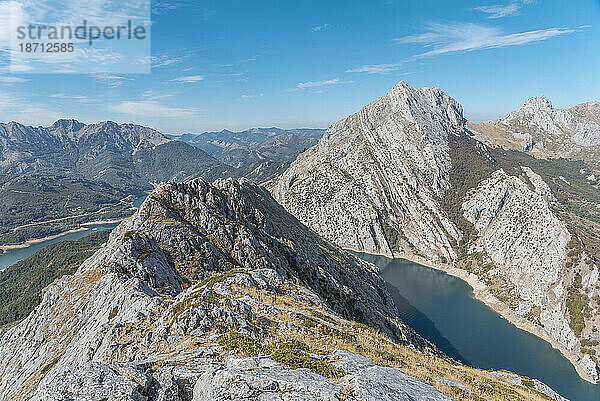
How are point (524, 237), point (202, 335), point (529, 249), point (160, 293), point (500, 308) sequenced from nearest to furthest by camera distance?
1. point (202, 335)
2. point (160, 293)
3. point (500, 308)
4. point (529, 249)
5. point (524, 237)

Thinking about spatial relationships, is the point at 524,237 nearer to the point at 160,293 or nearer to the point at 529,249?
the point at 529,249

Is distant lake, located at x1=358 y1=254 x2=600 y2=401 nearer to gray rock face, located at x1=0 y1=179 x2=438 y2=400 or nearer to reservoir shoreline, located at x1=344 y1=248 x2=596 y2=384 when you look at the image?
reservoir shoreline, located at x1=344 y1=248 x2=596 y2=384

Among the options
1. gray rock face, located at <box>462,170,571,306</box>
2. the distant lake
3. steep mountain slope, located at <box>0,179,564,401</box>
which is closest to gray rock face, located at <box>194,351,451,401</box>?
steep mountain slope, located at <box>0,179,564,401</box>

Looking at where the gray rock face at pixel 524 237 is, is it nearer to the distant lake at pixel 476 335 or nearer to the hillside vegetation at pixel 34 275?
the distant lake at pixel 476 335

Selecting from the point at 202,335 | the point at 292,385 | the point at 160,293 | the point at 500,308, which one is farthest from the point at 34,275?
the point at 500,308

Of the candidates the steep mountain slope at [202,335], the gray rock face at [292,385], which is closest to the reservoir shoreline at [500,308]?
the steep mountain slope at [202,335]

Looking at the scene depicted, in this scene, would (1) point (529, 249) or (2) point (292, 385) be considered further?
(1) point (529, 249)

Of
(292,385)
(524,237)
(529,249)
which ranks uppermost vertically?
(292,385)
